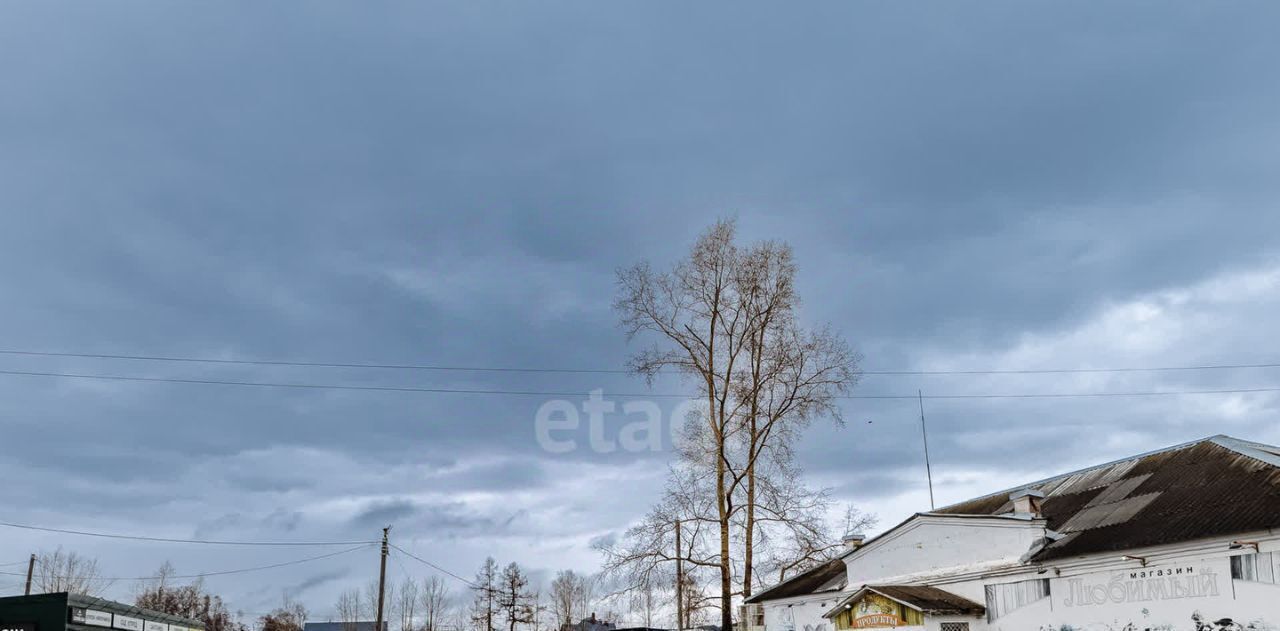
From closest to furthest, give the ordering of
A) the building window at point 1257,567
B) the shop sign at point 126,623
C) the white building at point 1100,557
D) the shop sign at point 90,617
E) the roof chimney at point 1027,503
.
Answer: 1. the building window at point 1257,567
2. the white building at point 1100,557
3. the shop sign at point 90,617
4. the roof chimney at point 1027,503
5. the shop sign at point 126,623

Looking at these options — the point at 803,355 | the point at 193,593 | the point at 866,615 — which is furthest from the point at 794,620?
the point at 193,593

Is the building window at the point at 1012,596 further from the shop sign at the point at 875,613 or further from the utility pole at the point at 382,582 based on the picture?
the utility pole at the point at 382,582

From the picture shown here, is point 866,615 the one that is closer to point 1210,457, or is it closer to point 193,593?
point 1210,457

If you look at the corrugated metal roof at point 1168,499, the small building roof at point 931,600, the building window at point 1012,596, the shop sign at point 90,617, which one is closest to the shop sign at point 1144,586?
the corrugated metal roof at point 1168,499

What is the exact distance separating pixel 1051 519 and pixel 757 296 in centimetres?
1332

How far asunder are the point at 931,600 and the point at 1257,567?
7675 mm

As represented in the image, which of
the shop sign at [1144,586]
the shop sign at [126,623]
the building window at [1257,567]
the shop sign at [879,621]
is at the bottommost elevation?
the shop sign at [879,621]

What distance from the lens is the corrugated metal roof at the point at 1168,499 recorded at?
715 inches

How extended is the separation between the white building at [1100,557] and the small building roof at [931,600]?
3cm

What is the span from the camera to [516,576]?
7919 cm

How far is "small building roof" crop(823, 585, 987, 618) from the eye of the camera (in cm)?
2261

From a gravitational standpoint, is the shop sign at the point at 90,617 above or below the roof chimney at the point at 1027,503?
below

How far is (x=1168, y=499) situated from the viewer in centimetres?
2080

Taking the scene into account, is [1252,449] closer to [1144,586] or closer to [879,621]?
[1144,586]
